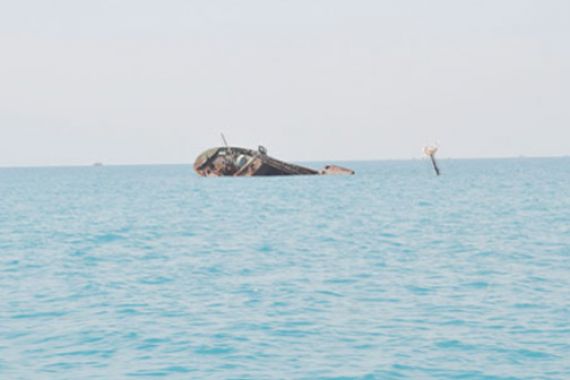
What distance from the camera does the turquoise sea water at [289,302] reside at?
14.9 m

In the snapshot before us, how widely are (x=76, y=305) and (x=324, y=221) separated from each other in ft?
94.5

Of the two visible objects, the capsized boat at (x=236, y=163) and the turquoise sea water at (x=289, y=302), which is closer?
the turquoise sea water at (x=289, y=302)

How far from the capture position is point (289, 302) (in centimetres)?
2050

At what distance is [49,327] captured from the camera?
58.9 feet

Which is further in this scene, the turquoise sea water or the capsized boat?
the capsized boat

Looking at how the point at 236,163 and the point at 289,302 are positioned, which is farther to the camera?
the point at 236,163

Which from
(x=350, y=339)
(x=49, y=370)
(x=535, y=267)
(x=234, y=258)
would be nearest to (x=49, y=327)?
(x=49, y=370)

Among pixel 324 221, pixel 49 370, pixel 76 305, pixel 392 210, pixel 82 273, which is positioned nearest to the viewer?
pixel 49 370

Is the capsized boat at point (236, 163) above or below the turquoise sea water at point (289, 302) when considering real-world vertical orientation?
above

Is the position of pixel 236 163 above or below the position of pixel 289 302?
above

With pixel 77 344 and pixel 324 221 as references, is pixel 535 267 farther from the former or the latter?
pixel 324 221

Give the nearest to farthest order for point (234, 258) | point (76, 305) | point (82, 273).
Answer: point (76, 305)
point (82, 273)
point (234, 258)

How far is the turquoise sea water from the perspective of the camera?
14.9m

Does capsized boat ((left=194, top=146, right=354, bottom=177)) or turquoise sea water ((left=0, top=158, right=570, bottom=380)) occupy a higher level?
capsized boat ((left=194, top=146, right=354, bottom=177))
